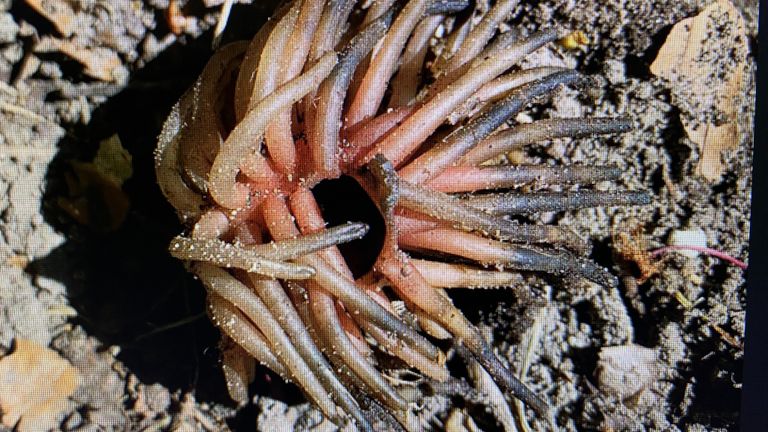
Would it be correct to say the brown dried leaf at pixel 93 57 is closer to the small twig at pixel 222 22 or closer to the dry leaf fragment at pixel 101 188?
the dry leaf fragment at pixel 101 188

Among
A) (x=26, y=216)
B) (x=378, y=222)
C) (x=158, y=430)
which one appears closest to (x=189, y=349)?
(x=158, y=430)

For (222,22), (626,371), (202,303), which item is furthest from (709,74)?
(202,303)

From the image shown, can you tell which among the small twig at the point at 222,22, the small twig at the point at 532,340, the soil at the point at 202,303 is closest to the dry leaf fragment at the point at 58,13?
the soil at the point at 202,303

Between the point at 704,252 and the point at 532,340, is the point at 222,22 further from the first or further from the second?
the point at 704,252

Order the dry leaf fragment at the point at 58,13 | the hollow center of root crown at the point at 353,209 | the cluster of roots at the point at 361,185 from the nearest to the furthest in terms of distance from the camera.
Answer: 1. the cluster of roots at the point at 361,185
2. the hollow center of root crown at the point at 353,209
3. the dry leaf fragment at the point at 58,13

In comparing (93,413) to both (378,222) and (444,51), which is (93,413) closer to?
(378,222)

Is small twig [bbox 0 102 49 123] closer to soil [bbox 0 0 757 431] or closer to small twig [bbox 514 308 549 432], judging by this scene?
soil [bbox 0 0 757 431]
